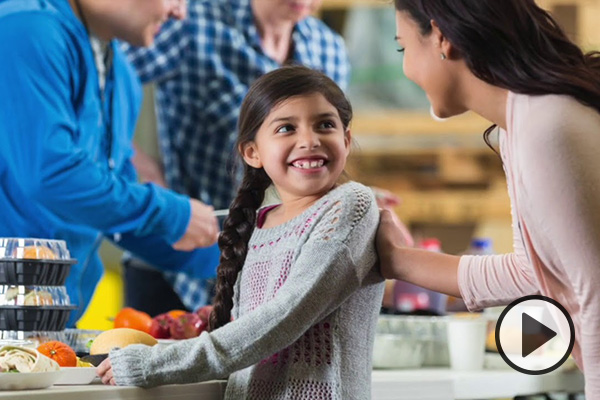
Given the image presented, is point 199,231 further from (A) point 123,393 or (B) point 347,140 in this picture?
(A) point 123,393

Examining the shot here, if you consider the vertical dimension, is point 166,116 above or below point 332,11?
below

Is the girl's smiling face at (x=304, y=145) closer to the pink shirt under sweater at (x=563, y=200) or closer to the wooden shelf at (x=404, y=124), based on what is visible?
the pink shirt under sweater at (x=563, y=200)

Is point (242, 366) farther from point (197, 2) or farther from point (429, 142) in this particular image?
point (429, 142)

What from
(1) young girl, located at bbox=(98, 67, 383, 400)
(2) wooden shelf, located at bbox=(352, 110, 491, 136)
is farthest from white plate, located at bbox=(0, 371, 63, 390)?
(2) wooden shelf, located at bbox=(352, 110, 491, 136)

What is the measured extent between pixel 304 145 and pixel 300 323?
31 cm

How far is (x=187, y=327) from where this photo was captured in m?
2.02

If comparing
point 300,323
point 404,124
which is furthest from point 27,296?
point 404,124

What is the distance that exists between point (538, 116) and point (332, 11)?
176 inches

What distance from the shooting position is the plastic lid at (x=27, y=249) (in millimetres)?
1710

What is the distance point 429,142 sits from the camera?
5.45 meters

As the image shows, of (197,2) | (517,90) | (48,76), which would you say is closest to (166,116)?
(197,2)

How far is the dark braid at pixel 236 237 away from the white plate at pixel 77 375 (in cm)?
28

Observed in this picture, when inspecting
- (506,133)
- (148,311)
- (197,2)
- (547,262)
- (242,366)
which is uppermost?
(197,2)
